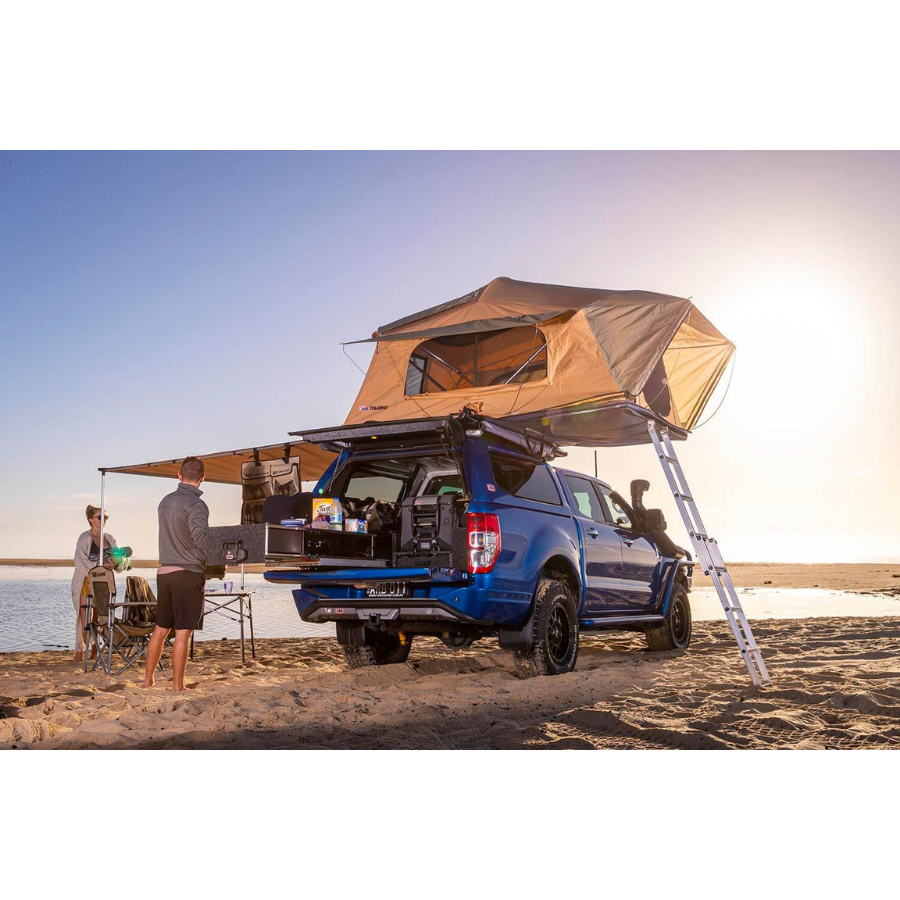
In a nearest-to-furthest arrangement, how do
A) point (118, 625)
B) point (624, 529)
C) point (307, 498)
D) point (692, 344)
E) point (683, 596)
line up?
point (307, 498) < point (118, 625) < point (624, 529) < point (683, 596) < point (692, 344)

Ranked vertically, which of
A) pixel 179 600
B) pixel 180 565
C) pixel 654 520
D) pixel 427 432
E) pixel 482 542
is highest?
pixel 427 432

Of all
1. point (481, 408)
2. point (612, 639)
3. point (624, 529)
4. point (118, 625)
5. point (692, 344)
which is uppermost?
point (692, 344)

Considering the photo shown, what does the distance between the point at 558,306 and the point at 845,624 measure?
580 centimetres

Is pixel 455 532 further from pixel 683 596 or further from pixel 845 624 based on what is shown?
pixel 845 624

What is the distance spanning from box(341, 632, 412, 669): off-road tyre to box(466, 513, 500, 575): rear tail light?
73.8 inches

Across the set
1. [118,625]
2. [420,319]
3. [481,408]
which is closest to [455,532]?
[481,408]

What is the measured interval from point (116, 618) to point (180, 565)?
182cm

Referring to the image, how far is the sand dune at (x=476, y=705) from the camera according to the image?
4.71 m

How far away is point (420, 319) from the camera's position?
31.8ft

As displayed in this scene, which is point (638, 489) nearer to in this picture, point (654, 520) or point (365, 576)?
point (654, 520)

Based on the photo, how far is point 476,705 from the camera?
562 centimetres

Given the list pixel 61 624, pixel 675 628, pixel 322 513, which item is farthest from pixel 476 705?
pixel 61 624

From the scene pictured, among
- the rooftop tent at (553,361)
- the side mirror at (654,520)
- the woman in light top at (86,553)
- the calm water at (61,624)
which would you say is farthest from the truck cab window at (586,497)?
the calm water at (61,624)

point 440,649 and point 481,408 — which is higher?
point 481,408
